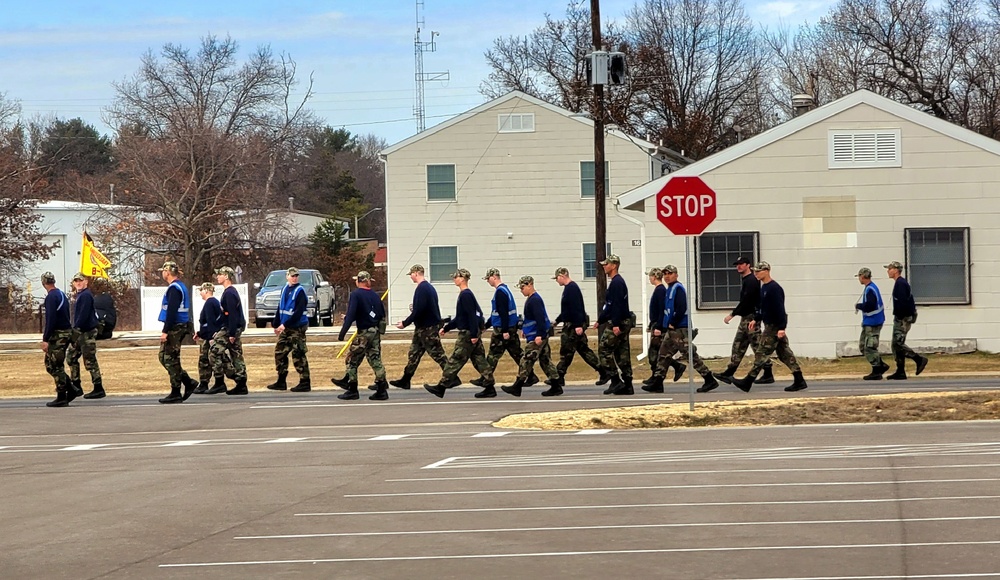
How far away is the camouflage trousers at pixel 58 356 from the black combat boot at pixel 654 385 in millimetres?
8343

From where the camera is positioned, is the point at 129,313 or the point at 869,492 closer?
the point at 869,492

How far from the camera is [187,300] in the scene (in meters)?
20.4

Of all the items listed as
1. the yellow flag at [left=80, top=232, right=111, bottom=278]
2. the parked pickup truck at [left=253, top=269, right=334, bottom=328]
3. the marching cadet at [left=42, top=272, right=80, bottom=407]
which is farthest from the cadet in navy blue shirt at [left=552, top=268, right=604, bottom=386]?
the parked pickup truck at [left=253, top=269, right=334, bottom=328]

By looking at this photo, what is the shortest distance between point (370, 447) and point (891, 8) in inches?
1975

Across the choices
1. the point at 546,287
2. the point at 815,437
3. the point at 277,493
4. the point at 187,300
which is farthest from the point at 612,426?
the point at 546,287

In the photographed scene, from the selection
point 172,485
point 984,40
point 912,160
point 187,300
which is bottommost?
point 172,485

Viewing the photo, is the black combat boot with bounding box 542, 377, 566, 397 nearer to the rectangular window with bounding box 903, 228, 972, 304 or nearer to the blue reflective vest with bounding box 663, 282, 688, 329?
the blue reflective vest with bounding box 663, 282, 688, 329

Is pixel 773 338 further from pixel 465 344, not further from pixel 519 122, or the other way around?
pixel 519 122

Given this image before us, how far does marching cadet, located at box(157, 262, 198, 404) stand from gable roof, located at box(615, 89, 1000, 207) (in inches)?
375

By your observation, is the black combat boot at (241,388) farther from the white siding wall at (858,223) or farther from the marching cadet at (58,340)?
the white siding wall at (858,223)

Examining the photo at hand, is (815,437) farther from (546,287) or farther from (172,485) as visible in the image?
(546,287)

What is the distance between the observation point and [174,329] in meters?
20.0

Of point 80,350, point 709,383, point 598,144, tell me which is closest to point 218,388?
point 80,350

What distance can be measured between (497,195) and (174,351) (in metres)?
23.4
